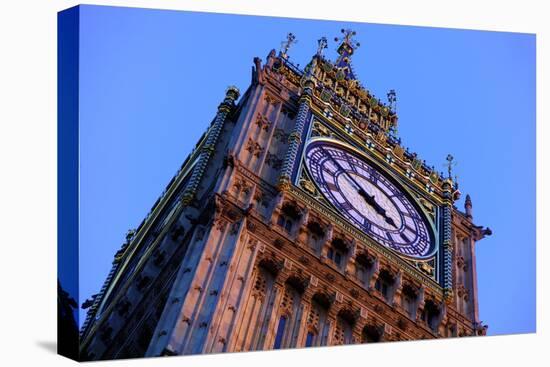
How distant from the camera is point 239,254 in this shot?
1261 inches

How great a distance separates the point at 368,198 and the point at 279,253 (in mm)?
6474

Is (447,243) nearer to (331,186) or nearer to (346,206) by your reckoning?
(346,206)

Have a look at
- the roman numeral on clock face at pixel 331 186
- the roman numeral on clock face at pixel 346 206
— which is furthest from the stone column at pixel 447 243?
the roman numeral on clock face at pixel 331 186

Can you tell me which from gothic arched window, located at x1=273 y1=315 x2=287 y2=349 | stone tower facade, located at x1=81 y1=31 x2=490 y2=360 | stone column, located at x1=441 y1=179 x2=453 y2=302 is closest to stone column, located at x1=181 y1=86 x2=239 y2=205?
stone tower facade, located at x1=81 y1=31 x2=490 y2=360

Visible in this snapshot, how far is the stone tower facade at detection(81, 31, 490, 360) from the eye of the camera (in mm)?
30906

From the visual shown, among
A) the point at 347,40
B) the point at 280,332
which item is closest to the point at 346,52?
the point at 347,40

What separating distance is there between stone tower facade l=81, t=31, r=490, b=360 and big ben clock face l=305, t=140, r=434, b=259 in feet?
0.39

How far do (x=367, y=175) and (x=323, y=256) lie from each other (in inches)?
287

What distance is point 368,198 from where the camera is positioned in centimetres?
3872

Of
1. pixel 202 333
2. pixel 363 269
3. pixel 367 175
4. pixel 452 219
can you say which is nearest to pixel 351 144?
pixel 367 175

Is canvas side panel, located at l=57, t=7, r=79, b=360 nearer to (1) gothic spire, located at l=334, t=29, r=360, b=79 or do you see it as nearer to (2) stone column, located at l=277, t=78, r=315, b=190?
(2) stone column, located at l=277, t=78, r=315, b=190

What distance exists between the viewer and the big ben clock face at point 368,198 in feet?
122

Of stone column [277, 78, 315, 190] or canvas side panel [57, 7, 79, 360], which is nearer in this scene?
canvas side panel [57, 7, 79, 360]

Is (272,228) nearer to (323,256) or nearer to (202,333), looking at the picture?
(323,256)
